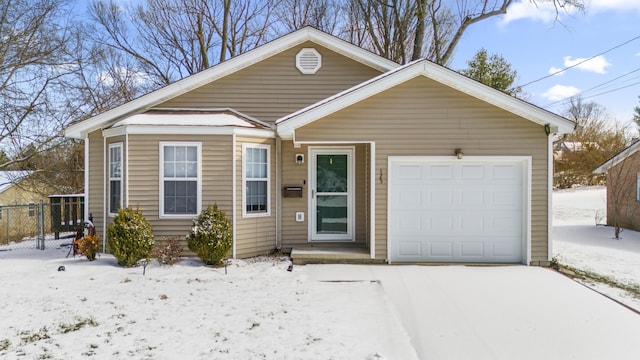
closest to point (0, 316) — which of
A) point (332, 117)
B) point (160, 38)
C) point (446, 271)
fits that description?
point (332, 117)

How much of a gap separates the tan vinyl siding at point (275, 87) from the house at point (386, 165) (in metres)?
0.68

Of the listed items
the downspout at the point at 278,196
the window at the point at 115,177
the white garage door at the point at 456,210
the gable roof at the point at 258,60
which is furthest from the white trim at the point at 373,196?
the window at the point at 115,177

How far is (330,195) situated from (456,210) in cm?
283

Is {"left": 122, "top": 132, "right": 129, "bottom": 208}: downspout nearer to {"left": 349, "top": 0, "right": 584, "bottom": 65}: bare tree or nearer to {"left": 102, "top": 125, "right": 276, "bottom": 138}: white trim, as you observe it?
{"left": 102, "top": 125, "right": 276, "bottom": 138}: white trim

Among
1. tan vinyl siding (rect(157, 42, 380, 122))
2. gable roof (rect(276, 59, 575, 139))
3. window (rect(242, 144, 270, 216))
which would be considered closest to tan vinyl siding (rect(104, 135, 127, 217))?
tan vinyl siding (rect(157, 42, 380, 122))

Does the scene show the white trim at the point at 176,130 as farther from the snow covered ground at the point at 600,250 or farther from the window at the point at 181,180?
the snow covered ground at the point at 600,250

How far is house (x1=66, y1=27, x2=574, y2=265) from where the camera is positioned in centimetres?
759

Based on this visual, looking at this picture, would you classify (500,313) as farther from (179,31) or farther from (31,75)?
(179,31)

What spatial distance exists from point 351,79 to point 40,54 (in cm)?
1205

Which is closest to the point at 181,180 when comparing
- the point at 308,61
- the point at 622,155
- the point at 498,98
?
the point at 308,61

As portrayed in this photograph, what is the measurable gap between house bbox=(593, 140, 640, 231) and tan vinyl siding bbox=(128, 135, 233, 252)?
14.0 m

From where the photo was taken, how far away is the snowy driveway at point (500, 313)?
4.11 m

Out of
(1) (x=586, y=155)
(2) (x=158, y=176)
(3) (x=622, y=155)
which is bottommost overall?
(2) (x=158, y=176)

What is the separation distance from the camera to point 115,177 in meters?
8.35
